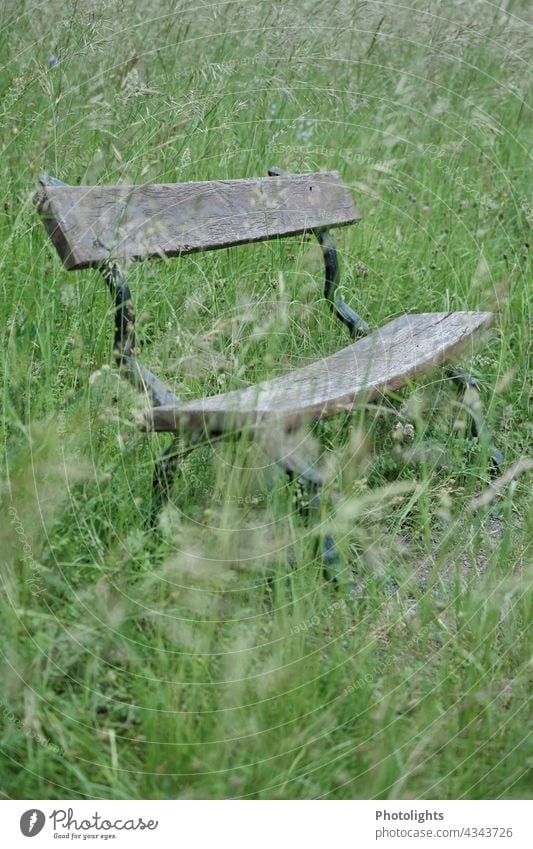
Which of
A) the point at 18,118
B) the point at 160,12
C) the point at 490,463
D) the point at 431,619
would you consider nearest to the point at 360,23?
the point at 160,12

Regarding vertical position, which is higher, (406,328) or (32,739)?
(406,328)

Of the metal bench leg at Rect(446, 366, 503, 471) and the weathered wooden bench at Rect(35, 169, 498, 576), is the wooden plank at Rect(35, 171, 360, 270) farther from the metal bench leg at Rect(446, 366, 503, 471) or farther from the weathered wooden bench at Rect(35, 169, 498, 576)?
the metal bench leg at Rect(446, 366, 503, 471)

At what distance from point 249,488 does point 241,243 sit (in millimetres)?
808

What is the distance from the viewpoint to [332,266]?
309cm

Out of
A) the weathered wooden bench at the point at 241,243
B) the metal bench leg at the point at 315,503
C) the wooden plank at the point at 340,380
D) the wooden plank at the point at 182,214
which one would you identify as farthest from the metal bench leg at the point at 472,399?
the metal bench leg at the point at 315,503

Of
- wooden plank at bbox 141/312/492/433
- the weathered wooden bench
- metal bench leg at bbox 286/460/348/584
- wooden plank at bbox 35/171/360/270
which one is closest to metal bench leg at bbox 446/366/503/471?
the weathered wooden bench

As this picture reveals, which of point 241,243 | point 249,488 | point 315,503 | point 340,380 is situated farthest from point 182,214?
point 315,503

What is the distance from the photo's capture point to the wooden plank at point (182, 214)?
2.19 meters

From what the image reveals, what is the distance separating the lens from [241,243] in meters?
2.76

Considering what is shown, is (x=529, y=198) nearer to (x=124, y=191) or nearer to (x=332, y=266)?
(x=332, y=266)

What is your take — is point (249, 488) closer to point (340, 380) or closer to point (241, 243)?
point (340, 380)

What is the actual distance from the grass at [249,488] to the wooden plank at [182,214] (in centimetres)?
18

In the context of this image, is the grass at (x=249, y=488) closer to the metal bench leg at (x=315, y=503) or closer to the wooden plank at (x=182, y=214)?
the metal bench leg at (x=315, y=503)
